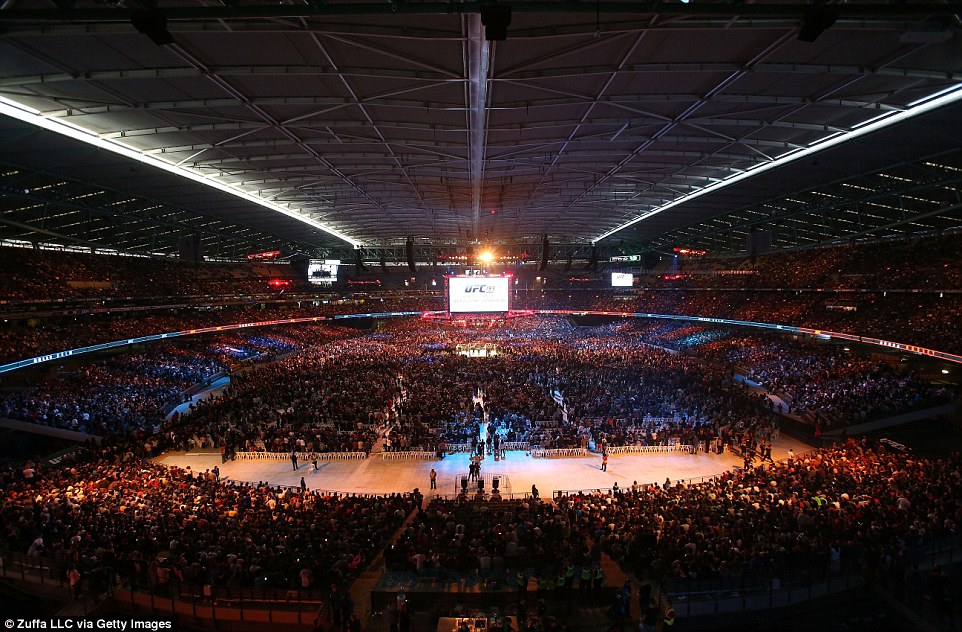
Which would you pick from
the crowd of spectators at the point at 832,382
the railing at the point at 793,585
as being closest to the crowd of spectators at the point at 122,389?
the railing at the point at 793,585

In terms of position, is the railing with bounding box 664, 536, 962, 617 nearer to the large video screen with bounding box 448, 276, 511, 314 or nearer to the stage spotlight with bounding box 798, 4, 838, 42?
the stage spotlight with bounding box 798, 4, 838, 42

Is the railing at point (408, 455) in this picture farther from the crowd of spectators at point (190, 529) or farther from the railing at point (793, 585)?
the railing at point (793, 585)

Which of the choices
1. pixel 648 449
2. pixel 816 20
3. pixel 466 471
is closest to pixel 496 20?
pixel 816 20

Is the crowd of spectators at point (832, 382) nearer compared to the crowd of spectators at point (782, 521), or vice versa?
the crowd of spectators at point (782, 521)

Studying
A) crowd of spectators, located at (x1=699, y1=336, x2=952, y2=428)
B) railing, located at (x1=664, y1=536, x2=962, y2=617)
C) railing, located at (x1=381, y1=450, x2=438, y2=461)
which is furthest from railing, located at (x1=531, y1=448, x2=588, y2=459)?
crowd of spectators, located at (x1=699, y1=336, x2=952, y2=428)

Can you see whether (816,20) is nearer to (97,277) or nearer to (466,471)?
(466,471)
